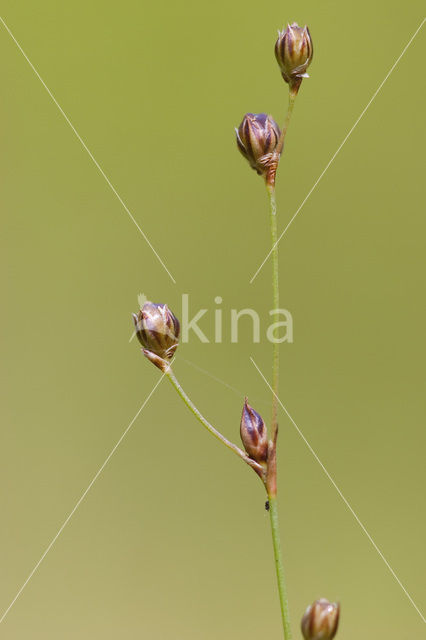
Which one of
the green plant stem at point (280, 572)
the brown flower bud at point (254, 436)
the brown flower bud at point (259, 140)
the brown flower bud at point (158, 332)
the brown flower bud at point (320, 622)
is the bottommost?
the brown flower bud at point (320, 622)

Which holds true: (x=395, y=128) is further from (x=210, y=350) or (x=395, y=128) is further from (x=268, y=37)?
(x=210, y=350)

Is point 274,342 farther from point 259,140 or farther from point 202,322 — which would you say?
point 202,322

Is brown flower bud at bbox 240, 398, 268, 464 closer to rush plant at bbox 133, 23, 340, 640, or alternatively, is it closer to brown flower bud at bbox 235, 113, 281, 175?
rush plant at bbox 133, 23, 340, 640

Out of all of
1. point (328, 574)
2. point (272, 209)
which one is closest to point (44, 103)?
point (328, 574)

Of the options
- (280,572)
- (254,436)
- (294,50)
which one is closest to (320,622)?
(280,572)

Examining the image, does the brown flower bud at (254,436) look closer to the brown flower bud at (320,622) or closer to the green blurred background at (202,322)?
the brown flower bud at (320,622)

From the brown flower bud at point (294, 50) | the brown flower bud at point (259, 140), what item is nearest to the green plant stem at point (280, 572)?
the brown flower bud at point (259, 140)
